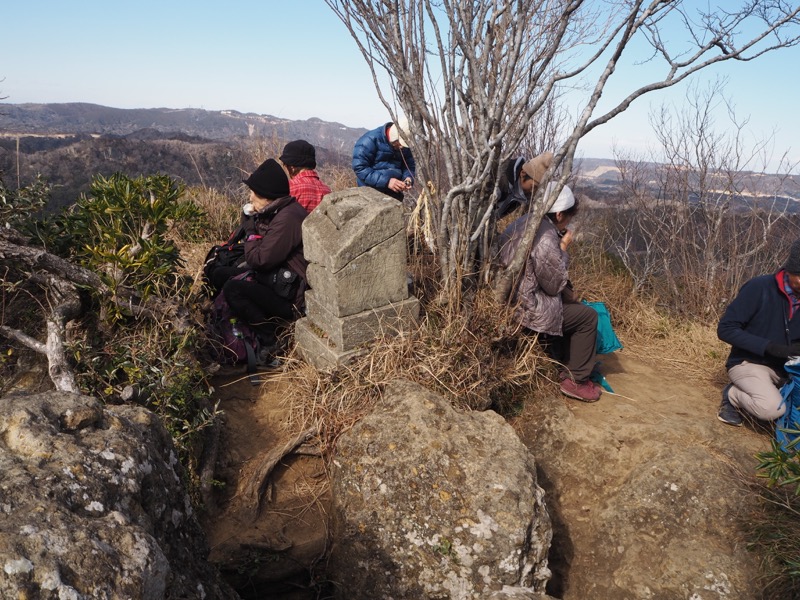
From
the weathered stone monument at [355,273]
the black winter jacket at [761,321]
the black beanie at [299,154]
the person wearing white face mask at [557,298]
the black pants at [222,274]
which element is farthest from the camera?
the black beanie at [299,154]

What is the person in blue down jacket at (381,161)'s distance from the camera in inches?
195

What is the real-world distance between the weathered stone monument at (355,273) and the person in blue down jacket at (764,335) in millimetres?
2223

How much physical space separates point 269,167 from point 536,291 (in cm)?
219

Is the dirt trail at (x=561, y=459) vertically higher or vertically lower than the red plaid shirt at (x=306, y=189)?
lower

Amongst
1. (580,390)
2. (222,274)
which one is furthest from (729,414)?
(222,274)

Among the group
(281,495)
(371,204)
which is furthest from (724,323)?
(281,495)

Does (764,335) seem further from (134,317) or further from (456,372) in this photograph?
(134,317)

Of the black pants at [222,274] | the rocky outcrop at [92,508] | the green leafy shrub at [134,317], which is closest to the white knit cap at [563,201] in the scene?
the black pants at [222,274]

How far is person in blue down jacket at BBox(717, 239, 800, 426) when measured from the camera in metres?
3.44

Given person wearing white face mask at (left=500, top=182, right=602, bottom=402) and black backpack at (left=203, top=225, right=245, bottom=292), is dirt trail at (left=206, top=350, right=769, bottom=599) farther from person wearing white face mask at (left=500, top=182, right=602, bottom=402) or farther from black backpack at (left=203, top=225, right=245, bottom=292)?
black backpack at (left=203, top=225, right=245, bottom=292)

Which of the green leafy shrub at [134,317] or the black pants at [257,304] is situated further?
the black pants at [257,304]

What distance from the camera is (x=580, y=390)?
393 cm

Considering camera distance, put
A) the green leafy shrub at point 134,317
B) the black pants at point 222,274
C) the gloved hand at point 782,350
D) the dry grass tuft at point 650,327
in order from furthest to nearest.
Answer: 1. the dry grass tuft at point 650,327
2. the black pants at point 222,274
3. the gloved hand at point 782,350
4. the green leafy shrub at point 134,317

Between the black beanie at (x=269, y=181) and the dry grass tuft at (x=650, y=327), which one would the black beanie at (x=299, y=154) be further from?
the dry grass tuft at (x=650, y=327)
